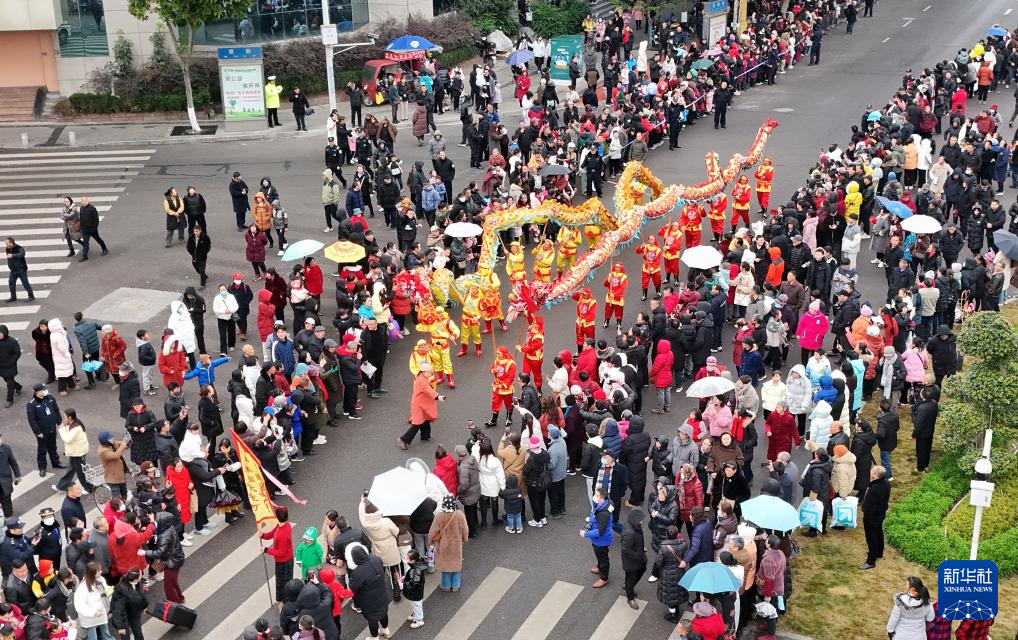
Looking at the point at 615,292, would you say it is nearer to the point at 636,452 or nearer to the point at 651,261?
the point at 651,261

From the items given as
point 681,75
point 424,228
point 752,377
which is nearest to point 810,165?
point 681,75

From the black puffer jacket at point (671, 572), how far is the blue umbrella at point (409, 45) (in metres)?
27.6

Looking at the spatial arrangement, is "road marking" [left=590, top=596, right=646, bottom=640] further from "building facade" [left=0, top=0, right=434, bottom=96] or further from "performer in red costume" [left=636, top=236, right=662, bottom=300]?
"building facade" [left=0, top=0, right=434, bottom=96]

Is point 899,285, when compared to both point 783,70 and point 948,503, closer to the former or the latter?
point 948,503

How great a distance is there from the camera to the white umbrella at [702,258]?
950 inches

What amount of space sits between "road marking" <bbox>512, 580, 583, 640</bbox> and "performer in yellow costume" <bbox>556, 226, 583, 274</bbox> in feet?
34.2

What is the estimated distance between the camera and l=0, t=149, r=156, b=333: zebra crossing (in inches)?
1102

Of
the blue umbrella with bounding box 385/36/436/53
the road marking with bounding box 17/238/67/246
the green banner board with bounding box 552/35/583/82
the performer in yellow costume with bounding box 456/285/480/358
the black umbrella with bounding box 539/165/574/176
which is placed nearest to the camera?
the performer in yellow costume with bounding box 456/285/480/358

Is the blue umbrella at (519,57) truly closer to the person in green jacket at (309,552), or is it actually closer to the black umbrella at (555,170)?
the black umbrella at (555,170)

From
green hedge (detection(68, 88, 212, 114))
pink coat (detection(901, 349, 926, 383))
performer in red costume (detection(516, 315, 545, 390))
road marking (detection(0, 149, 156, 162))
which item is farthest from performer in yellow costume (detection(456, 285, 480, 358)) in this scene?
green hedge (detection(68, 88, 212, 114))

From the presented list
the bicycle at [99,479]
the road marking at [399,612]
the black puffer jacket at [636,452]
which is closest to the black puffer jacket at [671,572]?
the black puffer jacket at [636,452]

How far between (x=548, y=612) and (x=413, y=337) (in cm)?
964

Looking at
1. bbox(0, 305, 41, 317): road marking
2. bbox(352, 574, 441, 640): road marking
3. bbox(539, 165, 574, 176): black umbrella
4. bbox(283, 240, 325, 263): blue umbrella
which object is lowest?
bbox(352, 574, 441, 640): road marking

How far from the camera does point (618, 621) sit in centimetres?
1634
